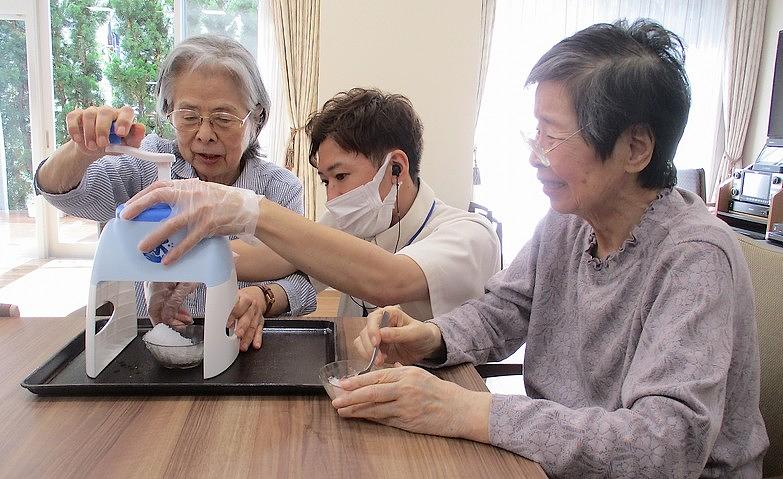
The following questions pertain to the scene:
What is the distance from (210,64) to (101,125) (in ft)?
1.51

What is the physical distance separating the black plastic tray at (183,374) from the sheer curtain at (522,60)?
12.8 ft

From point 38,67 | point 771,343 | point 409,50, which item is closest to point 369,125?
point 771,343

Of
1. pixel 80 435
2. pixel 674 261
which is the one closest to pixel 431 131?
pixel 674 261

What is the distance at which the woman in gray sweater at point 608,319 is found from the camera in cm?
80

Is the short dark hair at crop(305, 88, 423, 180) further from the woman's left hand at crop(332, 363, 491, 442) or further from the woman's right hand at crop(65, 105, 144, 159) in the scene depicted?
the woman's left hand at crop(332, 363, 491, 442)

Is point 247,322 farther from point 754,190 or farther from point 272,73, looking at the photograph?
point 754,190

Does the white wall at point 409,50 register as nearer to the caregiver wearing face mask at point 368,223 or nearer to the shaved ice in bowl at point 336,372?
the caregiver wearing face mask at point 368,223

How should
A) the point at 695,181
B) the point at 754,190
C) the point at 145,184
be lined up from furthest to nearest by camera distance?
the point at 754,190, the point at 695,181, the point at 145,184

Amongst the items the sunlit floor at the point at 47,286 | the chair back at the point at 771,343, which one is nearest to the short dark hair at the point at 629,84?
the chair back at the point at 771,343

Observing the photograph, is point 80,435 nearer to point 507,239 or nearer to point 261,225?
point 261,225

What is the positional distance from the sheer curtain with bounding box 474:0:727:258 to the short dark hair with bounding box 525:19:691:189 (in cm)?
370

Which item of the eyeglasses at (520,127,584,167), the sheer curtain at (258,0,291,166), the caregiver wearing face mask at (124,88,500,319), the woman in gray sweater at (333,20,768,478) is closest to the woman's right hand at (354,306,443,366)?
the woman in gray sweater at (333,20,768,478)

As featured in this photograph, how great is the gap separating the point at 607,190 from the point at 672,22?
4.82m

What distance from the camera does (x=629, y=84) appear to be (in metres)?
0.99
